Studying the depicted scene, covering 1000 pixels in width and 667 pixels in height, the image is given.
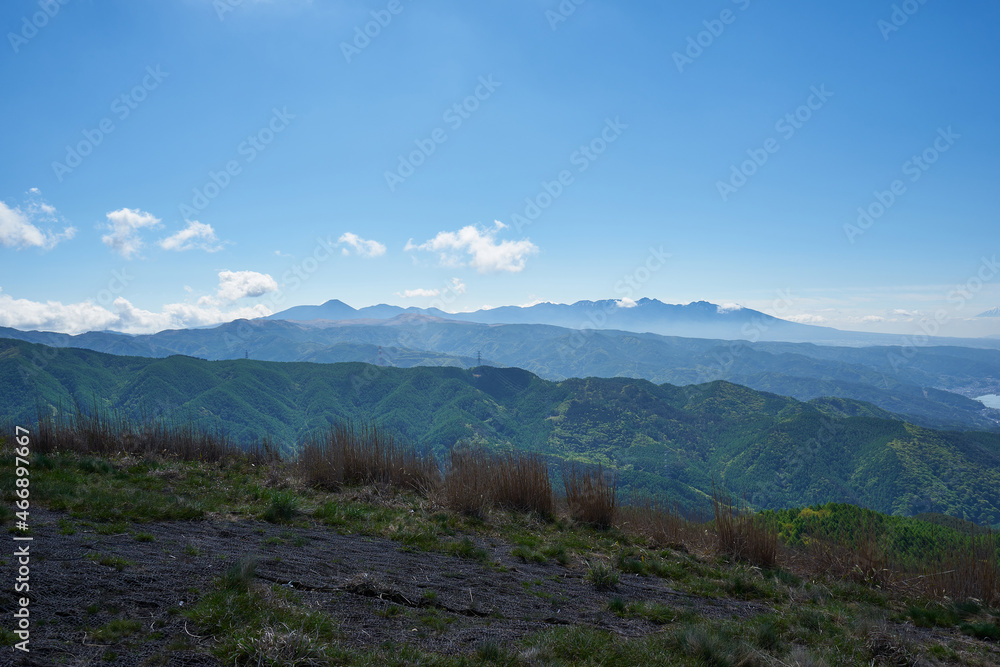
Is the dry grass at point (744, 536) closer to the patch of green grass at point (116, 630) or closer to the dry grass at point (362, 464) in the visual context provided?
the dry grass at point (362, 464)

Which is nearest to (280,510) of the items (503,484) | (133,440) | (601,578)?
(503,484)

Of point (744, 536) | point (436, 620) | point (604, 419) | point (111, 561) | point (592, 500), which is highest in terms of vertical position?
point (111, 561)

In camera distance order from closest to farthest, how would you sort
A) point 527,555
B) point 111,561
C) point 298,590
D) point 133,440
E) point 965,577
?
point 111,561, point 298,590, point 527,555, point 965,577, point 133,440

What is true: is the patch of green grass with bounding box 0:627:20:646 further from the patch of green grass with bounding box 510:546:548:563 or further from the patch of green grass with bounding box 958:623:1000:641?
the patch of green grass with bounding box 958:623:1000:641

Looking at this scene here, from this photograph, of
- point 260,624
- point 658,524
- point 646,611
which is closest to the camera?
point 260,624

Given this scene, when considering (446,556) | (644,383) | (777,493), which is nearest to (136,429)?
(446,556)

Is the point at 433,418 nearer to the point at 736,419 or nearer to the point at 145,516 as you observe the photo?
the point at 736,419

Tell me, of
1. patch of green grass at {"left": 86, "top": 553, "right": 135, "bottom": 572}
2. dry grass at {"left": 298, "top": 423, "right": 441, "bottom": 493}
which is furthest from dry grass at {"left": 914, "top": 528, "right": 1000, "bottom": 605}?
patch of green grass at {"left": 86, "top": 553, "right": 135, "bottom": 572}

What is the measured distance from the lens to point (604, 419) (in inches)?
Result: 5285

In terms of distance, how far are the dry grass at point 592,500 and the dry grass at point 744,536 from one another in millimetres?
1901

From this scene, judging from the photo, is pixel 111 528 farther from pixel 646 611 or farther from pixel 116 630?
pixel 646 611

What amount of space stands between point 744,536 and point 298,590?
7277 mm

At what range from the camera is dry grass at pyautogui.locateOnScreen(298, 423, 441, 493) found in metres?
9.66

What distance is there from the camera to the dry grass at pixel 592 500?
901 centimetres
